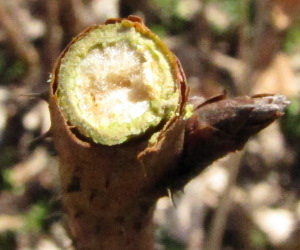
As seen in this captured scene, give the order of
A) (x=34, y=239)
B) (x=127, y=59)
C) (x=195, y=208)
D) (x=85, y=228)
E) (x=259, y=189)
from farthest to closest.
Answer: (x=259, y=189)
(x=195, y=208)
(x=34, y=239)
(x=85, y=228)
(x=127, y=59)

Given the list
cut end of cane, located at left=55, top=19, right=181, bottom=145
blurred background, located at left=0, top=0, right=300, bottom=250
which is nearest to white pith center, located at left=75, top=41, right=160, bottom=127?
cut end of cane, located at left=55, top=19, right=181, bottom=145

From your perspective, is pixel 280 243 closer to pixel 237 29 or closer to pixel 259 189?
pixel 259 189

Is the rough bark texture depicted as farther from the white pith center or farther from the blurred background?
the blurred background

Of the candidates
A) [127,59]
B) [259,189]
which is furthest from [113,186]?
[259,189]

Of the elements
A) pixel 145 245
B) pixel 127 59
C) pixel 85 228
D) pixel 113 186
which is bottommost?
pixel 145 245

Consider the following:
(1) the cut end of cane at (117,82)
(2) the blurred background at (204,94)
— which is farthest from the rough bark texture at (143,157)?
(2) the blurred background at (204,94)

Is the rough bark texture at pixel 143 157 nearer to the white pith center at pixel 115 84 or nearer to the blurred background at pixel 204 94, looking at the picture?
the white pith center at pixel 115 84
